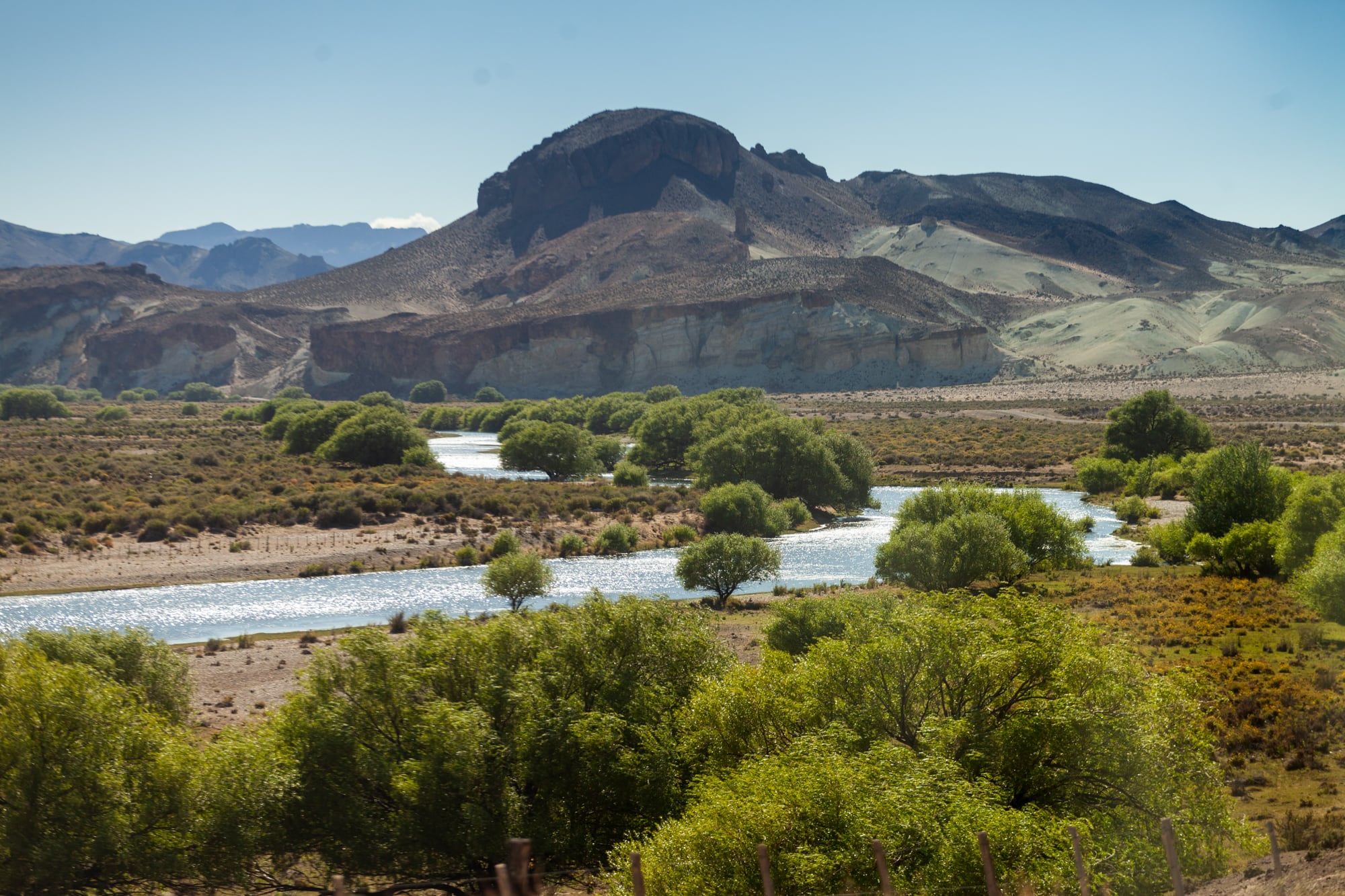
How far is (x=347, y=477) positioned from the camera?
80.8 meters

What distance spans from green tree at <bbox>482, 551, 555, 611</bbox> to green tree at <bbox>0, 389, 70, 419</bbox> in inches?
4907

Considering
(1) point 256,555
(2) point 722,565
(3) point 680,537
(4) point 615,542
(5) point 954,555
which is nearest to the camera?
(5) point 954,555

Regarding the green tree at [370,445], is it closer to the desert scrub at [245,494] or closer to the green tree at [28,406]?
the desert scrub at [245,494]

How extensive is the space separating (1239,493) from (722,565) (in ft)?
76.4

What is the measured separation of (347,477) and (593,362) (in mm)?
106711

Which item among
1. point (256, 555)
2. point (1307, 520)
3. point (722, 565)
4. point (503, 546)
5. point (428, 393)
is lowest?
point (256, 555)

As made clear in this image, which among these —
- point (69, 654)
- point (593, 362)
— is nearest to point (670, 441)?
point (69, 654)

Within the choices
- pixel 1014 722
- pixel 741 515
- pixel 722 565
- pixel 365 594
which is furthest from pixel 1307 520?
pixel 365 594

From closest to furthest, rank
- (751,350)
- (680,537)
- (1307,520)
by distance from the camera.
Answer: (1307,520) < (680,537) < (751,350)

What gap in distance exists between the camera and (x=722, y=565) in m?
45.7

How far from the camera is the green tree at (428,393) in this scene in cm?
18838

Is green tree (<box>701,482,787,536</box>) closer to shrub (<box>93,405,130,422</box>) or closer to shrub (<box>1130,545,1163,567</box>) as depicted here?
shrub (<box>1130,545,1163,567</box>)

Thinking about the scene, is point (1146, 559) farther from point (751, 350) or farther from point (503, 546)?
point (751, 350)

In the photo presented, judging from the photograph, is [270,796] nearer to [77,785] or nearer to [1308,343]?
[77,785]
